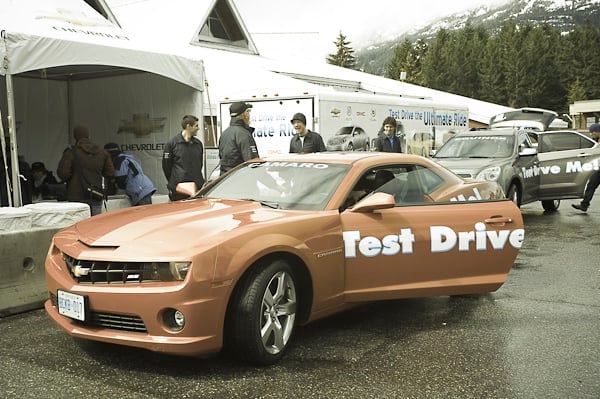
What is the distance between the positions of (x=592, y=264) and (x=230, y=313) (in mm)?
5117

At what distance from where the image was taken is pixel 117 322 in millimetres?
3877

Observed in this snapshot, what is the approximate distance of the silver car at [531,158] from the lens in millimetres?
10953

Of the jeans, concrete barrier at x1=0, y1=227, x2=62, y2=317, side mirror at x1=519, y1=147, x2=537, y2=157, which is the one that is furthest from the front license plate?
the jeans

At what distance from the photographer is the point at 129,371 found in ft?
13.2

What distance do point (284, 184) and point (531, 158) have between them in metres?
7.70

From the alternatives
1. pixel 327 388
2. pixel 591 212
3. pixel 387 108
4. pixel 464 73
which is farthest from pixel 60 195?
pixel 464 73

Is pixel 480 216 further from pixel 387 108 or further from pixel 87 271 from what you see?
pixel 387 108

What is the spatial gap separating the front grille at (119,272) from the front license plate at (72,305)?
0.11m

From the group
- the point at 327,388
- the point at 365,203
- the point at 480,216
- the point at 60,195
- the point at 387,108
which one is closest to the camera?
the point at 327,388

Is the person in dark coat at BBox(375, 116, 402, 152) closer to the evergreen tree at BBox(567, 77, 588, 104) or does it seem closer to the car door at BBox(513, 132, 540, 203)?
the car door at BBox(513, 132, 540, 203)

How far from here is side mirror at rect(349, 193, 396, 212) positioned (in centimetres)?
462

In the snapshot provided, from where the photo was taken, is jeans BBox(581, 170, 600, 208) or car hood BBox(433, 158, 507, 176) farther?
jeans BBox(581, 170, 600, 208)

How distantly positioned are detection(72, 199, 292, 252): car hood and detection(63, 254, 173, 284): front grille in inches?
4.7

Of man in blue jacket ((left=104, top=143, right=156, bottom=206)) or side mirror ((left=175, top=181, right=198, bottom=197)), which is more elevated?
side mirror ((left=175, top=181, right=198, bottom=197))
